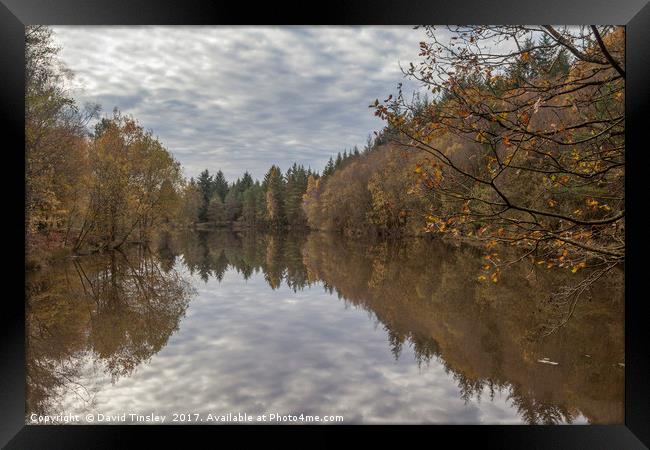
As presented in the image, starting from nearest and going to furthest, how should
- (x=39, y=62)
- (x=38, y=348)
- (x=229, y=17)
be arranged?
(x=229, y=17), (x=38, y=348), (x=39, y=62)

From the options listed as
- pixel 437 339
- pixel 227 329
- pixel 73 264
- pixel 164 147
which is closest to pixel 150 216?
pixel 164 147

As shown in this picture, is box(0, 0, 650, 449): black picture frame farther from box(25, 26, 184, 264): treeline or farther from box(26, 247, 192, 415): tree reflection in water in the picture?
box(25, 26, 184, 264): treeline

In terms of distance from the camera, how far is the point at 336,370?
6.20 m

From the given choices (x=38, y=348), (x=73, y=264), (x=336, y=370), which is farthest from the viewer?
(x=73, y=264)

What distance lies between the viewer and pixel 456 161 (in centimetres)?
2261

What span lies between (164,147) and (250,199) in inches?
1524

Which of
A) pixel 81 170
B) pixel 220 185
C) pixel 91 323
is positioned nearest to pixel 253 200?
pixel 220 185

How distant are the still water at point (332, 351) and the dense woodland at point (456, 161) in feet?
4.69

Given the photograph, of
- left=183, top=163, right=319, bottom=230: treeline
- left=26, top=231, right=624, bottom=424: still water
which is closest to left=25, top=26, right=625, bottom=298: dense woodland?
left=26, top=231, right=624, bottom=424: still water

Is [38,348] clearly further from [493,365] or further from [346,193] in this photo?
[346,193]

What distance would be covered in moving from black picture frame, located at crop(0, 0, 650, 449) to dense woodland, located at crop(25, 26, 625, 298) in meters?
0.27

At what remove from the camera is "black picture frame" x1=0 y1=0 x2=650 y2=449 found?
3199 mm

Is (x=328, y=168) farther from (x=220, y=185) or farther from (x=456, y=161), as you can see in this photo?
(x=456, y=161)

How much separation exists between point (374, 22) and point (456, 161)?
67.0 feet
